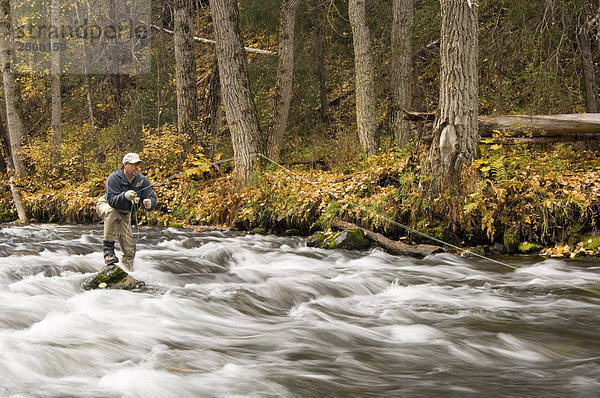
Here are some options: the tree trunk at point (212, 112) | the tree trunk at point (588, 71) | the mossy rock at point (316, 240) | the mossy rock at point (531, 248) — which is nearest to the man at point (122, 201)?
the mossy rock at point (316, 240)

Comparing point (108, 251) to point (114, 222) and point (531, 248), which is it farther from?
point (531, 248)

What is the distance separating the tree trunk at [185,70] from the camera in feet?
53.2

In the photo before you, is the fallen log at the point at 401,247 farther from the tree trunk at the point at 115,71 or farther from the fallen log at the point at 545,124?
the tree trunk at the point at 115,71

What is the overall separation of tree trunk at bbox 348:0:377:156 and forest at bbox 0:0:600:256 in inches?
1.4

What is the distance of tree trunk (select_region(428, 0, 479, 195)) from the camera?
32.8ft

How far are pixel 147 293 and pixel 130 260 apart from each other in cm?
110

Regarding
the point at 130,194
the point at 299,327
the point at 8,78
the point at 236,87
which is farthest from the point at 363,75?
Answer: the point at 8,78

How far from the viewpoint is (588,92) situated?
1259cm

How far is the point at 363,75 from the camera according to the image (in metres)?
14.4

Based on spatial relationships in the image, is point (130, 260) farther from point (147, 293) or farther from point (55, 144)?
point (55, 144)

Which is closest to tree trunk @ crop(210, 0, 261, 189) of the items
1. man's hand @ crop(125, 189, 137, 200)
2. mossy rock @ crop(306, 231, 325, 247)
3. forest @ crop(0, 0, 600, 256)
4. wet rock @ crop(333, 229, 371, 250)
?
forest @ crop(0, 0, 600, 256)

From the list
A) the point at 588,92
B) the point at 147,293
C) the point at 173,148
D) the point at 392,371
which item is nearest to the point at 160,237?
the point at 173,148

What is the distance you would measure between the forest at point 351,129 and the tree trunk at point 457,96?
0.08 ft

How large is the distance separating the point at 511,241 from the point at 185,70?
10.2 m
